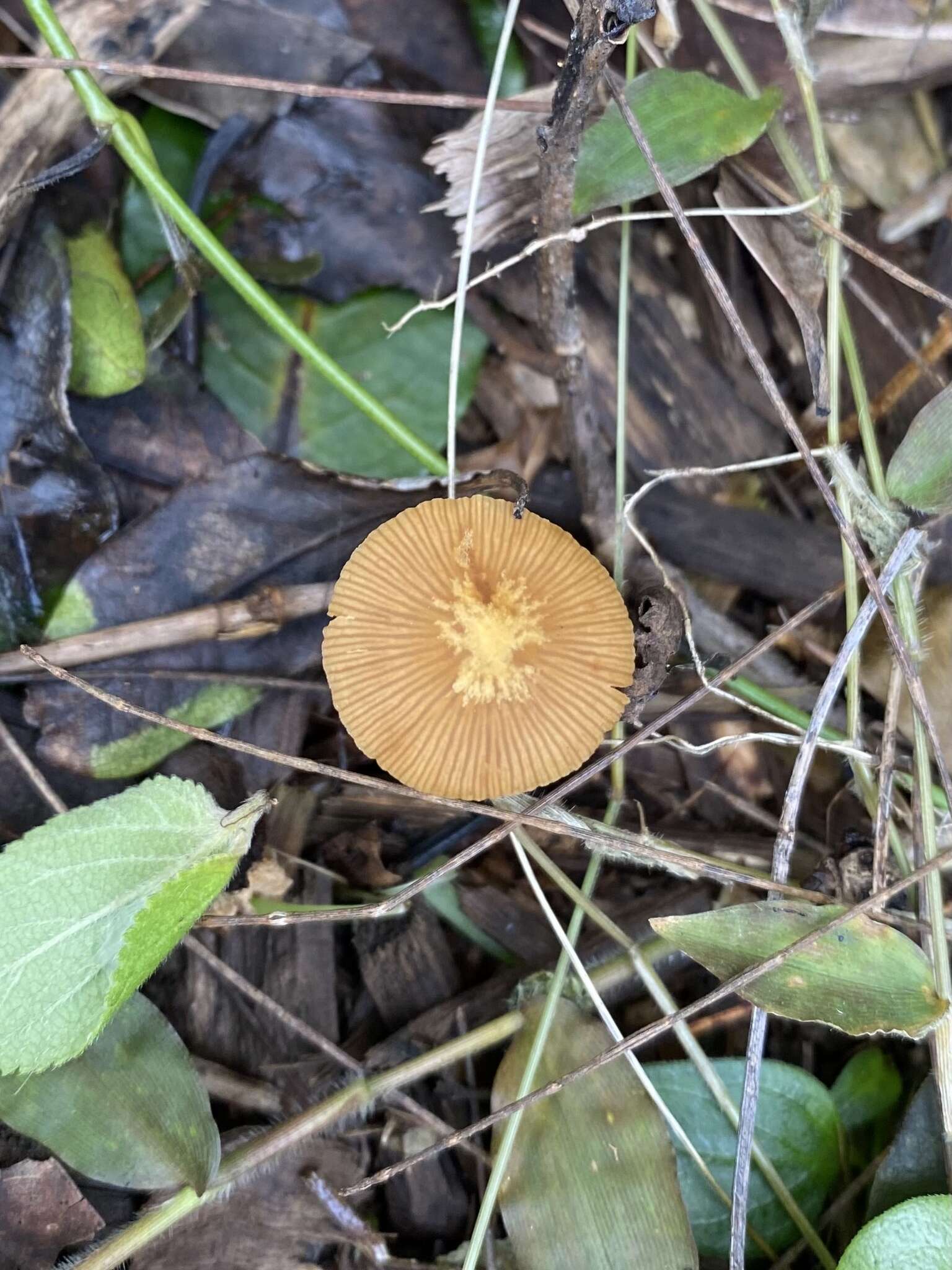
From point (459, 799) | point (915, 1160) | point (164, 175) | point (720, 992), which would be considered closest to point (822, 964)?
point (720, 992)

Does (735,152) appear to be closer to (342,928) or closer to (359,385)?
(359,385)

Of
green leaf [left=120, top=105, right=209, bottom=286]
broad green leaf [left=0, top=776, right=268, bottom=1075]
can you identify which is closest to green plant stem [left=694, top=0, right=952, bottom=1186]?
green leaf [left=120, top=105, right=209, bottom=286]

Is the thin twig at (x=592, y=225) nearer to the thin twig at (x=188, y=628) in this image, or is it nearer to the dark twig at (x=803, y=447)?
the dark twig at (x=803, y=447)

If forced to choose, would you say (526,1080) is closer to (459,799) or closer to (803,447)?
(459,799)

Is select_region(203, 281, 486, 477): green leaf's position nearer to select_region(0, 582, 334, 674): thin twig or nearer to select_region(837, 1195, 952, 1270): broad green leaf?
select_region(0, 582, 334, 674): thin twig

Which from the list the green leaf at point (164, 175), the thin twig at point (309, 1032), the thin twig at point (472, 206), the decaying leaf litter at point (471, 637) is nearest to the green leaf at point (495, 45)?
the decaying leaf litter at point (471, 637)

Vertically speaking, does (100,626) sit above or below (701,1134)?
above

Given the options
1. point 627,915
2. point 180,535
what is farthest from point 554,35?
point 627,915
